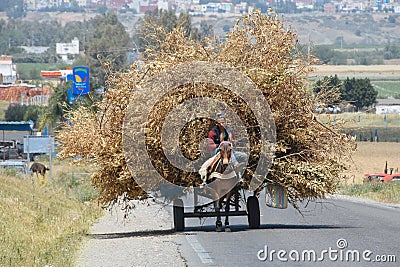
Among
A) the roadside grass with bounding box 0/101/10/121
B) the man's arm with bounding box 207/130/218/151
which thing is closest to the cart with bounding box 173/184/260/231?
the man's arm with bounding box 207/130/218/151

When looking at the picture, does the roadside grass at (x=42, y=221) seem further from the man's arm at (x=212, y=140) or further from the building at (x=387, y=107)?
the building at (x=387, y=107)

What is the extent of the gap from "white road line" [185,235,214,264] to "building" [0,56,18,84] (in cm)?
16956

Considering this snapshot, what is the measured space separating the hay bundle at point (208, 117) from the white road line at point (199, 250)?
3.07 feet

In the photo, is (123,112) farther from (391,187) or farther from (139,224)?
(391,187)

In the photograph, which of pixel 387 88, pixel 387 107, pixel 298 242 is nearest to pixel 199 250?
pixel 298 242

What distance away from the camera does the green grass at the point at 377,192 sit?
24864 millimetres

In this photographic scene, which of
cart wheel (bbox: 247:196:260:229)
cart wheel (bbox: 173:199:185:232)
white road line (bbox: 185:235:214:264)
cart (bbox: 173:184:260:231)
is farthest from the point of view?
cart wheel (bbox: 247:196:260:229)

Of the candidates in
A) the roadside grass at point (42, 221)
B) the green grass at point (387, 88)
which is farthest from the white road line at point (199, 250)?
the green grass at point (387, 88)

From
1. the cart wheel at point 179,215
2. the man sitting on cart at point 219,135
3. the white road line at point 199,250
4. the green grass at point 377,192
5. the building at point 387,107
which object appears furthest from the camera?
the building at point 387,107

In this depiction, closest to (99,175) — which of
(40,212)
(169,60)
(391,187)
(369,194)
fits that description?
(169,60)

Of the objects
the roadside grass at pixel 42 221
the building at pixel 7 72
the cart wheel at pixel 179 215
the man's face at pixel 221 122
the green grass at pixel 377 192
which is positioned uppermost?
Result: the man's face at pixel 221 122

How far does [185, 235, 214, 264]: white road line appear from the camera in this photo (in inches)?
450

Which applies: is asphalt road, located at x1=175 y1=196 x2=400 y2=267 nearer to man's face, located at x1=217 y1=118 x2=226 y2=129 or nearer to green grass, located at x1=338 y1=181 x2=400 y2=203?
man's face, located at x1=217 y1=118 x2=226 y2=129

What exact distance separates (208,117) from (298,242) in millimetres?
2530
